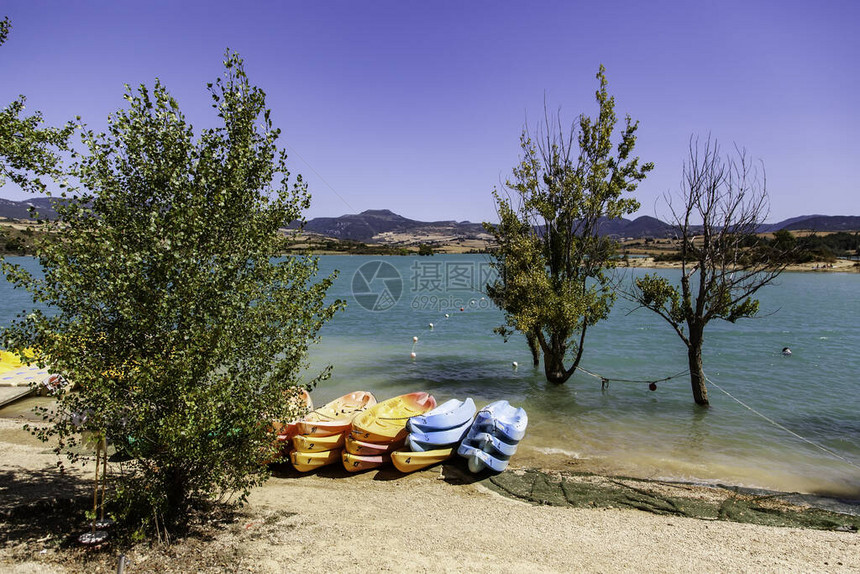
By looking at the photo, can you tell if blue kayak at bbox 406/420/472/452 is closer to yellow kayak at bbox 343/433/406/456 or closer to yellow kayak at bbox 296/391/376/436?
yellow kayak at bbox 343/433/406/456

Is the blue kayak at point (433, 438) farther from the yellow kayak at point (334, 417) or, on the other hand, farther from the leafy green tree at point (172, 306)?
the leafy green tree at point (172, 306)

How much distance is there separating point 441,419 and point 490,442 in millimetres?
1843

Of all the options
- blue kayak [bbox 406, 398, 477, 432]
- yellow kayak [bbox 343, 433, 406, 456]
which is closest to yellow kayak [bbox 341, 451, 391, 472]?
yellow kayak [bbox 343, 433, 406, 456]

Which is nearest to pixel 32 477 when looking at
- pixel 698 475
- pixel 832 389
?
pixel 698 475

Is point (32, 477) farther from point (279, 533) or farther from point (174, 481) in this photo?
point (279, 533)

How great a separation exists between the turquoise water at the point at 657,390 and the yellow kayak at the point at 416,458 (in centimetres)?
304

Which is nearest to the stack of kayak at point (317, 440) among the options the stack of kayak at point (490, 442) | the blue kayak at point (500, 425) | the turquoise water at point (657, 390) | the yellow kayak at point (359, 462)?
the yellow kayak at point (359, 462)

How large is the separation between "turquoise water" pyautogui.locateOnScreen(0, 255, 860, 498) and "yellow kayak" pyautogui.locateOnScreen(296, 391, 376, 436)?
5.19 meters

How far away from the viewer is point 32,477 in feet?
42.0

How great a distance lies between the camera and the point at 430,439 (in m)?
15.4

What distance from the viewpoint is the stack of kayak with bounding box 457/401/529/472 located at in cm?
1475

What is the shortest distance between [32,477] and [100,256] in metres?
8.58

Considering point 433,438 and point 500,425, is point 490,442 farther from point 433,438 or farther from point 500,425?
point 433,438

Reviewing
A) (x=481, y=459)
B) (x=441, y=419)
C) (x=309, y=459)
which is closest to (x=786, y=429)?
(x=481, y=459)
